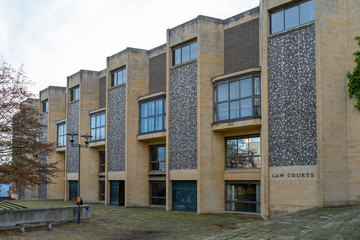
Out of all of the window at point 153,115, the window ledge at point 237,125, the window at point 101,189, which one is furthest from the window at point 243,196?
the window at point 101,189

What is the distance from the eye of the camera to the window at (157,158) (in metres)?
33.6

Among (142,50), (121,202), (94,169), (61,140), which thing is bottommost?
(121,202)

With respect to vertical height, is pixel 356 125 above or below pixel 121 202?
above

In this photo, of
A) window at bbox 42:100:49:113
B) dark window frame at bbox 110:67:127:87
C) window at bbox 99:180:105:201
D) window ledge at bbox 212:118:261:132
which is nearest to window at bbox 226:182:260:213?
window ledge at bbox 212:118:261:132

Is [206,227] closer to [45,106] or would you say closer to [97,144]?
[97,144]

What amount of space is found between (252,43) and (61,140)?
28.3m

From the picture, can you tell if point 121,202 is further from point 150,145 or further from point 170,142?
point 170,142

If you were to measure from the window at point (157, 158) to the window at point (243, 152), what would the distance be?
7.30m

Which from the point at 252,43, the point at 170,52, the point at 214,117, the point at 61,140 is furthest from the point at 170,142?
the point at 61,140

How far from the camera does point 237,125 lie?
2514cm

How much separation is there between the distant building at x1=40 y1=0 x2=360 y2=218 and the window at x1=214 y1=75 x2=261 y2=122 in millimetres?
62

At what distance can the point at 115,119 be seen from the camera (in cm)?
3650

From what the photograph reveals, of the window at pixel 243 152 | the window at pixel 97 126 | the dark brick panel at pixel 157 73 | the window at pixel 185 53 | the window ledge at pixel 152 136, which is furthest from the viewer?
the window at pixel 97 126

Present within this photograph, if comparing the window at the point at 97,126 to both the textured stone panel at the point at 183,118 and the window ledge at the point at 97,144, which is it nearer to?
the window ledge at the point at 97,144
